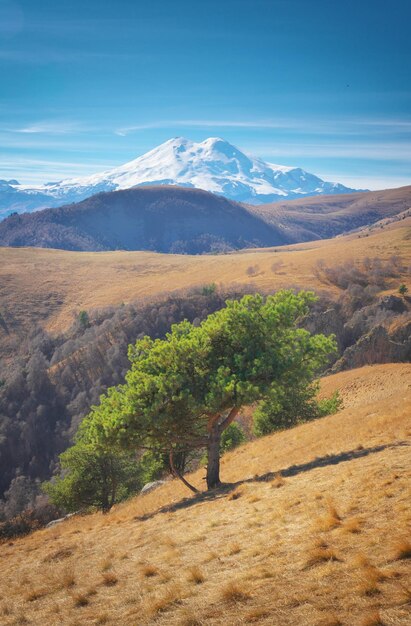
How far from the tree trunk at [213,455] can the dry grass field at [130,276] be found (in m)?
88.8

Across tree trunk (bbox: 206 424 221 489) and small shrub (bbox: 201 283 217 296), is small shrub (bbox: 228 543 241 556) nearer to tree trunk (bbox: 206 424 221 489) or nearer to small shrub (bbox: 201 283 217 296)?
tree trunk (bbox: 206 424 221 489)

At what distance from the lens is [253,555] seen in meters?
10.3

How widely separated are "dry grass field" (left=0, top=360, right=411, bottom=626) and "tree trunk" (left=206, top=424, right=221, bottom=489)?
1490 mm

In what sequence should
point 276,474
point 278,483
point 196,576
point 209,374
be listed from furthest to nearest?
point 209,374 → point 276,474 → point 278,483 → point 196,576

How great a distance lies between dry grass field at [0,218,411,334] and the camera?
399ft

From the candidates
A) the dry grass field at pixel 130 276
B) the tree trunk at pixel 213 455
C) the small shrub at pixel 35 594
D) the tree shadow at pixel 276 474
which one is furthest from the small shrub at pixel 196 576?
the dry grass field at pixel 130 276

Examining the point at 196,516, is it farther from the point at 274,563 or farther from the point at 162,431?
the point at 274,563

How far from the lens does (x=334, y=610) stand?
22.9ft

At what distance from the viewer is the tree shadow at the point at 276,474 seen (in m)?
16.9

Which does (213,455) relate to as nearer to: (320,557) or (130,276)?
(320,557)

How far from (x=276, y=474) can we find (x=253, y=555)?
27.4ft

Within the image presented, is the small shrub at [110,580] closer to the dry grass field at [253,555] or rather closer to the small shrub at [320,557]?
the dry grass field at [253,555]

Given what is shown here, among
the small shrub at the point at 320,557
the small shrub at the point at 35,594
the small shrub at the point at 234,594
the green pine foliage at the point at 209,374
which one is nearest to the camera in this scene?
the small shrub at the point at 234,594

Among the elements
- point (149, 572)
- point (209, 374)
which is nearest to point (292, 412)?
point (209, 374)
